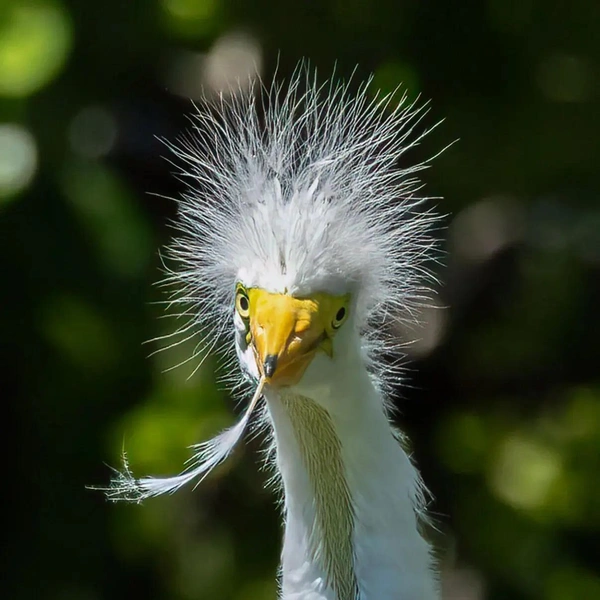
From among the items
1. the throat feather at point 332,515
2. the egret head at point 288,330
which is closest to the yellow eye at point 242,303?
the egret head at point 288,330

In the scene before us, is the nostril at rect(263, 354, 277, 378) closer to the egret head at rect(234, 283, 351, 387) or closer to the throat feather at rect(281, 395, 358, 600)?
the egret head at rect(234, 283, 351, 387)

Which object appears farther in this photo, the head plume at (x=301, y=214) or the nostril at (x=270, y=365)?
the head plume at (x=301, y=214)

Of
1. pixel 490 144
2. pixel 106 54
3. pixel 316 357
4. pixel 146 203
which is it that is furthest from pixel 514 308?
pixel 316 357

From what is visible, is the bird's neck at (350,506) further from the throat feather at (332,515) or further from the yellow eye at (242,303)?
the yellow eye at (242,303)

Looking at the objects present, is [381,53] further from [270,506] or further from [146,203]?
[270,506]

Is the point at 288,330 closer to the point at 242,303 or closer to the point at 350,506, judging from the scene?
the point at 242,303

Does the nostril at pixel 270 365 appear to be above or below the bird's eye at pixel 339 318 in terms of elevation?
below
